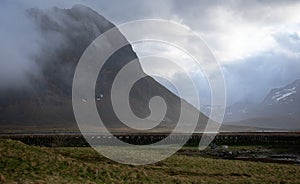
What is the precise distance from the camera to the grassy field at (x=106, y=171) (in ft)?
74.0

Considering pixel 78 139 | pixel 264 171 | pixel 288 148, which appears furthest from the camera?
pixel 78 139

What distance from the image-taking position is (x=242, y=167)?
3591 centimetres

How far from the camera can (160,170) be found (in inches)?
1224

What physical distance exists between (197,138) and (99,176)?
5769 centimetres

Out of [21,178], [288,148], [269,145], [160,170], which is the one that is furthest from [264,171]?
[269,145]

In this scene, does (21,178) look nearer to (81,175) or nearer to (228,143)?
(81,175)

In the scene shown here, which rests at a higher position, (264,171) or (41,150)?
(41,150)

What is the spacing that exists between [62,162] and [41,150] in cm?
381

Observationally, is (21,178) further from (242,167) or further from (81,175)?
(242,167)

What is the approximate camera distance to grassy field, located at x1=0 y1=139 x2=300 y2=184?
22556mm

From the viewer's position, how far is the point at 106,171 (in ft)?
86.7

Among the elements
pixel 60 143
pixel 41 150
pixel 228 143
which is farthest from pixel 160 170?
pixel 228 143

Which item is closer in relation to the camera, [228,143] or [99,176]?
[99,176]

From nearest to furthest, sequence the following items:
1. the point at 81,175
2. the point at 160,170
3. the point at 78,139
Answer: the point at 81,175
the point at 160,170
the point at 78,139
